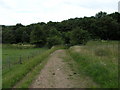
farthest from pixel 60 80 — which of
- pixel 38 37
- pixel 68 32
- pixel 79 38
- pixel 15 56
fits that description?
pixel 68 32

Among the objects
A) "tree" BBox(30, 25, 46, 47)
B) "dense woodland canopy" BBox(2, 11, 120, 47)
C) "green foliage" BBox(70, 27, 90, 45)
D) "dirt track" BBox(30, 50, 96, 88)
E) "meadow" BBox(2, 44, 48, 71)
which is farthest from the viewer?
"dense woodland canopy" BBox(2, 11, 120, 47)

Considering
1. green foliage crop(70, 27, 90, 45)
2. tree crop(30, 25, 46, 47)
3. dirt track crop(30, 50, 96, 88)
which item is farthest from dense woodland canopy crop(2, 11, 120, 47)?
dirt track crop(30, 50, 96, 88)

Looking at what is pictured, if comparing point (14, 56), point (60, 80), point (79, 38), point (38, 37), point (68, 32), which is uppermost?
point (68, 32)

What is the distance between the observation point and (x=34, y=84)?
814cm

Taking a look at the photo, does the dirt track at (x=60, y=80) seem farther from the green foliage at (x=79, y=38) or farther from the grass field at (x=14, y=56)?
the green foliage at (x=79, y=38)

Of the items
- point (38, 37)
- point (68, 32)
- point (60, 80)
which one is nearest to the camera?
point (60, 80)

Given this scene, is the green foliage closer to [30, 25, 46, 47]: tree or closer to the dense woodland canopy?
the dense woodland canopy

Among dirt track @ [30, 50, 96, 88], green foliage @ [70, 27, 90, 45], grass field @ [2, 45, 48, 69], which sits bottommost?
grass field @ [2, 45, 48, 69]

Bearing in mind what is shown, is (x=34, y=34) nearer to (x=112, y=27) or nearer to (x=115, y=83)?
(x=112, y=27)

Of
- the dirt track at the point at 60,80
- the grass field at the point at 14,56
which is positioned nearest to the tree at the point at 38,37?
the grass field at the point at 14,56

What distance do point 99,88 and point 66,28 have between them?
98.0 m

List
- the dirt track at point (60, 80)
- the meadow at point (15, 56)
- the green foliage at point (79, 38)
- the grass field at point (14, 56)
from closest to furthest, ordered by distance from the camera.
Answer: the dirt track at point (60, 80), the meadow at point (15, 56), the grass field at point (14, 56), the green foliage at point (79, 38)

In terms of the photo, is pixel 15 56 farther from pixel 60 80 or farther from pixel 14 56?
pixel 60 80

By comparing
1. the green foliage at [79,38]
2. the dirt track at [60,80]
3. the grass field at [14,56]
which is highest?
the green foliage at [79,38]
